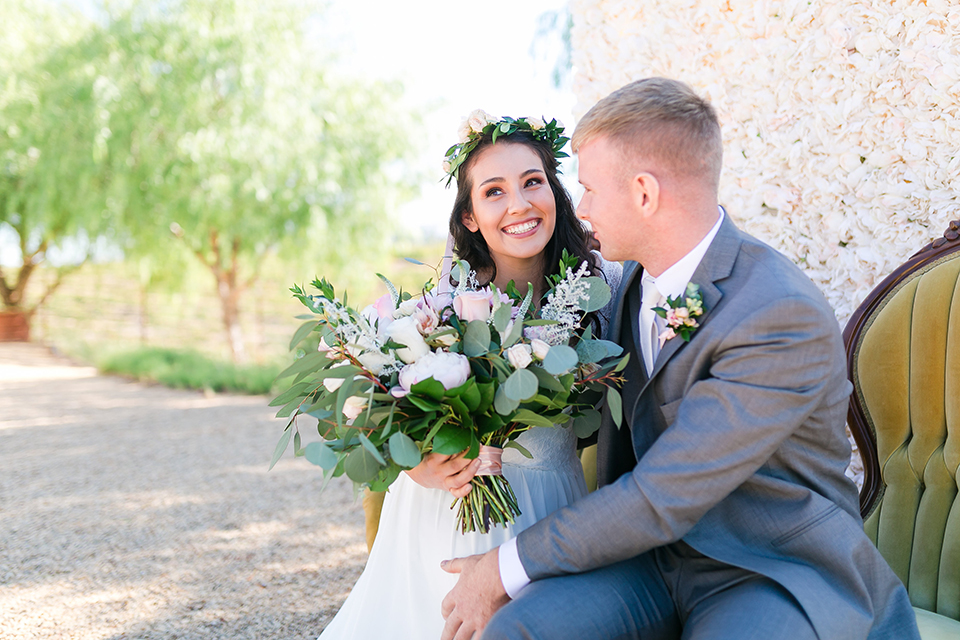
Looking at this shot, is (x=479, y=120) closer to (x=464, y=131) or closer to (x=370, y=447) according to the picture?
(x=464, y=131)

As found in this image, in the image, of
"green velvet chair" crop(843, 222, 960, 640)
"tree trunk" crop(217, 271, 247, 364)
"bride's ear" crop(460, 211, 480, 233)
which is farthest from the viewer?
A: "tree trunk" crop(217, 271, 247, 364)

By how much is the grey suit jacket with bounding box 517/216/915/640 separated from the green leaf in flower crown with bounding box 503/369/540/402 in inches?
11.9

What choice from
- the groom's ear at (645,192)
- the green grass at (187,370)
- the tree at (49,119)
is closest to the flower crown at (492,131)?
the groom's ear at (645,192)

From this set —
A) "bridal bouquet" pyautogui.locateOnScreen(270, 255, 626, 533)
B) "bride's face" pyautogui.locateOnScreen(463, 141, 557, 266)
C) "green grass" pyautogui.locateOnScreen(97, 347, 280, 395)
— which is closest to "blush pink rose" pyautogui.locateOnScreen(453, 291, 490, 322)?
"bridal bouquet" pyautogui.locateOnScreen(270, 255, 626, 533)

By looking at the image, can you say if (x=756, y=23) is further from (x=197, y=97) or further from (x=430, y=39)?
(x=430, y=39)

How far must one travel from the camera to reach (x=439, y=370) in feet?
5.29

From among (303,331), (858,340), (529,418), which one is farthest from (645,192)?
(858,340)

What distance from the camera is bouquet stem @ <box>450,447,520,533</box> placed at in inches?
75.5

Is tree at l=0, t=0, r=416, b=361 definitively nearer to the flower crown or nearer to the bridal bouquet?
the flower crown

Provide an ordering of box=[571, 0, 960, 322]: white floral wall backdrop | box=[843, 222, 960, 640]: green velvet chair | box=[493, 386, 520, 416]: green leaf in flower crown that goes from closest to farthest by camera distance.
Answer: box=[493, 386, 520, 416]: green leaf in flower crown < box=[843, 222, 960, 640]: green velvet chair < box=[571, 0, 960, 322]: white floral wall backdrop

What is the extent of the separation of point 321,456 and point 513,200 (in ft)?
4.30

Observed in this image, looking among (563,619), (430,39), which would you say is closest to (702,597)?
(563,619)

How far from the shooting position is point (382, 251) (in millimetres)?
11180

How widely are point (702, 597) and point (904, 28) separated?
213 centimetres
